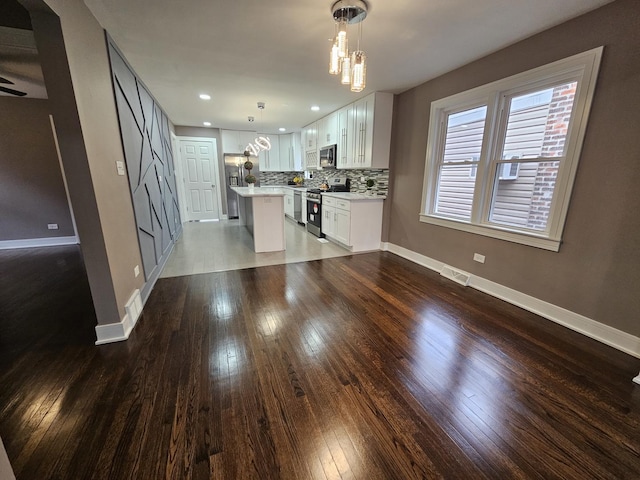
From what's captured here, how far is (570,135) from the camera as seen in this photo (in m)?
2.18

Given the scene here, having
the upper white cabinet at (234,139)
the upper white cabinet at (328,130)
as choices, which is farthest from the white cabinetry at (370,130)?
the upper white cabinet at (234,139)

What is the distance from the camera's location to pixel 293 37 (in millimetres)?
2354

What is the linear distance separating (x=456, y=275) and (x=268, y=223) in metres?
2.87

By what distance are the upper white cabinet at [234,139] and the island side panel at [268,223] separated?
373 cm

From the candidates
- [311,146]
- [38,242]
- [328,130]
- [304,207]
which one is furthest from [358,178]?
[38,242]

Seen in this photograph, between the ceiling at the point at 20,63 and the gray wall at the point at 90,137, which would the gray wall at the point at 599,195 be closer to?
the gray wall at the point at 90,137

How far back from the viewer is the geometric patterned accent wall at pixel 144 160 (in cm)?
260

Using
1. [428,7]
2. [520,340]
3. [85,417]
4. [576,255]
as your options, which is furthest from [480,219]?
[85,417]

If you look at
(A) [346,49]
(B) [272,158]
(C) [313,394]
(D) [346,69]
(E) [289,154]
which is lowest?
(C) [313,394]

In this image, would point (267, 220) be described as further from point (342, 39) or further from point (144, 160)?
point (342, 39)

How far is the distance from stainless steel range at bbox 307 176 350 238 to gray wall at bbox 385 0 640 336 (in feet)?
9.37

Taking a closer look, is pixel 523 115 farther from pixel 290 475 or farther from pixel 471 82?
pixel 290 475

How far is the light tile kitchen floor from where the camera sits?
12.1 ft

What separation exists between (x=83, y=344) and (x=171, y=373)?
891 mm
